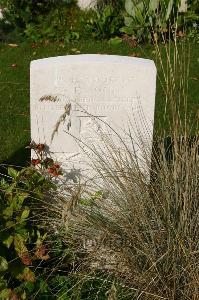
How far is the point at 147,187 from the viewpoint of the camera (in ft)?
9.96

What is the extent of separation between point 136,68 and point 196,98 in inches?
94.1

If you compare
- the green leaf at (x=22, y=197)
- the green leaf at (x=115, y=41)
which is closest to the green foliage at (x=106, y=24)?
the green leaf at (x=115, y=41)

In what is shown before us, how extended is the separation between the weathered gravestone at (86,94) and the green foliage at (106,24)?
383 centimetres

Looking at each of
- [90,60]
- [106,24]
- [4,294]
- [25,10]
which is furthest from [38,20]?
[4,294]

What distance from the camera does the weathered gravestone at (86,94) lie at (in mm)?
3186

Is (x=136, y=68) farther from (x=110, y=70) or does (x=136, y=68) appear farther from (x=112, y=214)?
(x=112, y=214)

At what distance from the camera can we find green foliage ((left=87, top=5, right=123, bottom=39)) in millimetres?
6992

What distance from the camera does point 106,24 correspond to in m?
7.02

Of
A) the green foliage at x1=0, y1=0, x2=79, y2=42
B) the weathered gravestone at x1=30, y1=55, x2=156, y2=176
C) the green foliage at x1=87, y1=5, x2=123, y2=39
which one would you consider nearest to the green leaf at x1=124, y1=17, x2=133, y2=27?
the green foliage at x1=87, y1=5, x2=123, y2=39

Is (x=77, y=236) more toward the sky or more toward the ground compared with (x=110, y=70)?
more toward the ground

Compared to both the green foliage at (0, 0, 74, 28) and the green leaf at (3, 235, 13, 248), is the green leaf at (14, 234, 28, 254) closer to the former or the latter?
the green leaf at (3, 235, 13, 248)

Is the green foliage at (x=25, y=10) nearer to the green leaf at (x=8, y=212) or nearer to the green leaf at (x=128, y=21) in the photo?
the green leaf at (x=128, y=21)

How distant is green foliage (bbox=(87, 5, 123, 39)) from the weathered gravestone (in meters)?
3.83

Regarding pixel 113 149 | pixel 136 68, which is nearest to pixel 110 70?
pixel 136 68
